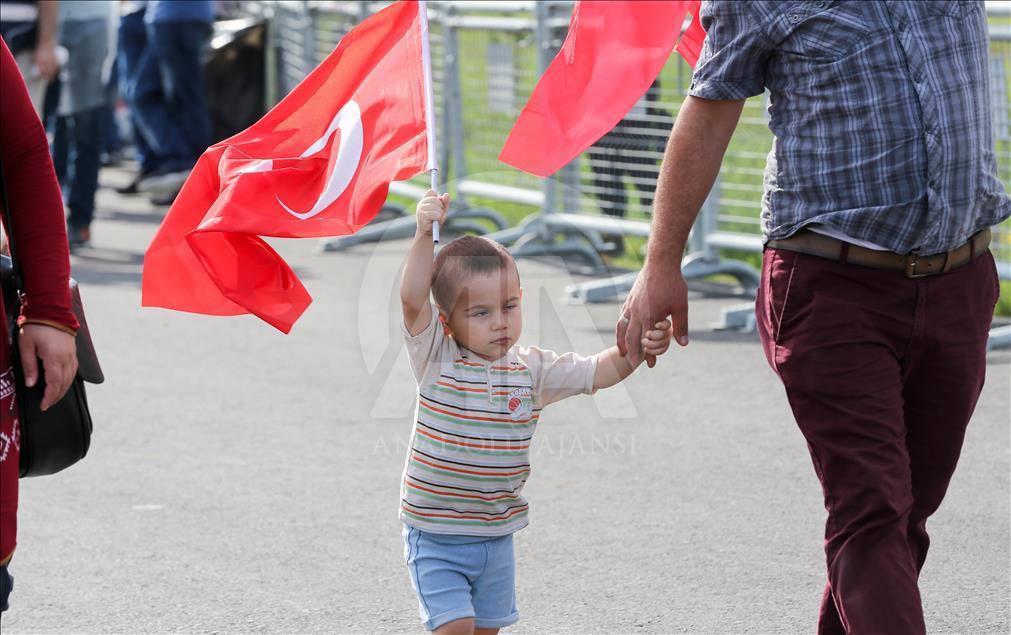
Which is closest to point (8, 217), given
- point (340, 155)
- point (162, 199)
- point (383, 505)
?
point (340, 155)

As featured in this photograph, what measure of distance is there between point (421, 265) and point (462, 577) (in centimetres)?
75

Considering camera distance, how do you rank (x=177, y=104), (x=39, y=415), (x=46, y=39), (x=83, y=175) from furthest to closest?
(x=177, y=104)
(x=83, y=175)
(x=46, y=39)
(x=39, y=415)

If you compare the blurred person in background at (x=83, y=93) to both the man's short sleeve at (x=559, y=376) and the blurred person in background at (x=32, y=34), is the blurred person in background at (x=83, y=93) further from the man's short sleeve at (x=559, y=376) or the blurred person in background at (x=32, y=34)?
the man's short sleeve at (x=559, y=376)

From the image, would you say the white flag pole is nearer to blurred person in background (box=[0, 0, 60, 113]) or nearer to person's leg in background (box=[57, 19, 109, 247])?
blurred person in background (box=[0, 0, 60, 113])

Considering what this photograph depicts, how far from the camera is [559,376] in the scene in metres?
3.78

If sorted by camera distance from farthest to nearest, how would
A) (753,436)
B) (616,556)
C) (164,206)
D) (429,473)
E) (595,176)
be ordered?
(164,206)
(595,176)
(753,436)
(616,556)
(429,473)

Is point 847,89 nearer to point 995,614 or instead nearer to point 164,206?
point 995,614

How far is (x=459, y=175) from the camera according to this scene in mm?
12109

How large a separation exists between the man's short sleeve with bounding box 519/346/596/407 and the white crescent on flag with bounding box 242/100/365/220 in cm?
76

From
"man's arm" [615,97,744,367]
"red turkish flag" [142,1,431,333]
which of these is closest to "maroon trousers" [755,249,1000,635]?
"man's arm" [615,97,744,367]

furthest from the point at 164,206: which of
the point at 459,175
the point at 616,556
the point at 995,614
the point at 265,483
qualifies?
the point at 995,614

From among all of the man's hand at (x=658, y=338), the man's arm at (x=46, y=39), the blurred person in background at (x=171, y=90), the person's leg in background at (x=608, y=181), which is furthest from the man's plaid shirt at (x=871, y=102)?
the blurred person in background at (x=171, y=90)

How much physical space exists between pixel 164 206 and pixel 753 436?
8585 millimetres

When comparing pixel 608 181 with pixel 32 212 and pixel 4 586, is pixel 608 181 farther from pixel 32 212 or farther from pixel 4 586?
pixel 4 586
